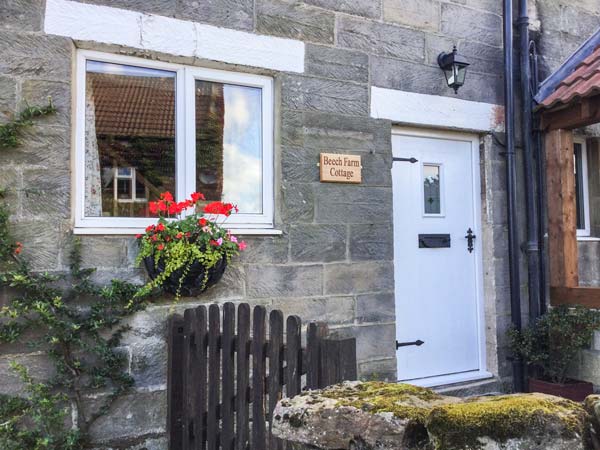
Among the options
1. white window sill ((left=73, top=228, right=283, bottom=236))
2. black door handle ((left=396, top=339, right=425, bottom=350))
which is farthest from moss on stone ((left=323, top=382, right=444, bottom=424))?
black door handle ((left=396, top=339, right=425, bottom=350))

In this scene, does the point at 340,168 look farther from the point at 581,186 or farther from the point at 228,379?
the point at 581,186

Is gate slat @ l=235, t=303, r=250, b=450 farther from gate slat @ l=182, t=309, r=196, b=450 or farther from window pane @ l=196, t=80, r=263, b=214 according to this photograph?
window pane @ l=196, t=80, r=263, b=214

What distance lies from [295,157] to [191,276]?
120cm

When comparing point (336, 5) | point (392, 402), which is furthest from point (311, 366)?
point (336, 5)

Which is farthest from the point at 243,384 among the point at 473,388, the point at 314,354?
the point at 473,388

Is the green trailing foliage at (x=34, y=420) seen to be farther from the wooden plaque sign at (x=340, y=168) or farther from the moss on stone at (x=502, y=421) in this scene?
the moss on stone at (x=502, y=421)

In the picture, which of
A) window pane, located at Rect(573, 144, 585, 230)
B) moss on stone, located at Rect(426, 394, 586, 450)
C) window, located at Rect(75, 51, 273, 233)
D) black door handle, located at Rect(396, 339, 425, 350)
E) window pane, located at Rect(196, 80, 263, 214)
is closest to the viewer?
moss on stone, located at Rect(426, 394, 586, 450)

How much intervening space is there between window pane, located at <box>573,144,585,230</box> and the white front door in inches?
59.1

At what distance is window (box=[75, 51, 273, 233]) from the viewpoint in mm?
3443

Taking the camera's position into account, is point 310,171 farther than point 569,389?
No

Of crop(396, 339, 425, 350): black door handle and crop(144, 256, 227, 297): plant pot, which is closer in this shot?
crop(144, 256, 227, 297): plant pot

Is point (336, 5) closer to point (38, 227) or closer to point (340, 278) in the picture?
point (340, 278)

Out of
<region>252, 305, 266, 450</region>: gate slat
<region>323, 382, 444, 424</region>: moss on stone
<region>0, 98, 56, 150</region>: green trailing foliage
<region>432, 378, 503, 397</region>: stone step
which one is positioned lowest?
<region>432, 378, 503, 397</region>: stone step

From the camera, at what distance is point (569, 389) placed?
4.40 meters
